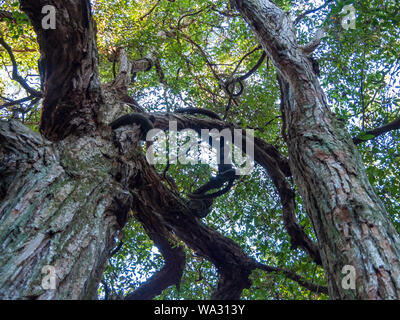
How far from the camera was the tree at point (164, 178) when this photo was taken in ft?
7.14

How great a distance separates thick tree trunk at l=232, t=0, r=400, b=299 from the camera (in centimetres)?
212

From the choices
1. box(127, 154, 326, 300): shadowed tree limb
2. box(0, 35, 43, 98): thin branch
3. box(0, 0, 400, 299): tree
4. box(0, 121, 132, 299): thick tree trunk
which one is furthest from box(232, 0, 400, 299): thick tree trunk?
box(0, 35, 43, 98): thin branch

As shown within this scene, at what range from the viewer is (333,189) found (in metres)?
2.73

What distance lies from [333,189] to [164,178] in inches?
136

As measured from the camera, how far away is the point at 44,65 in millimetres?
3773

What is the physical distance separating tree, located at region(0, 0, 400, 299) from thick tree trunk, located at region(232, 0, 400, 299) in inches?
0.4

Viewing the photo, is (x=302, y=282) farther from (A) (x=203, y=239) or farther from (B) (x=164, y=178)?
(B) (x=164, y=178)

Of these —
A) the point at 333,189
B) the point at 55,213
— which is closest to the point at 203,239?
the point at 333,189

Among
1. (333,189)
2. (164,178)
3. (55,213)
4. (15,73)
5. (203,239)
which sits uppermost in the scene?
(15,73)

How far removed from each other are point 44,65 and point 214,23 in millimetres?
6856

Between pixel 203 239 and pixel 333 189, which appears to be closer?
pixel 333 189

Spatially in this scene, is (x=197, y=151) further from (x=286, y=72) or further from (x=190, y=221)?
(x=286, y=72)

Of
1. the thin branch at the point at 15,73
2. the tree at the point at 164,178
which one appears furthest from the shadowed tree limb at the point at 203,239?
the thin branch at the point at 15,73
